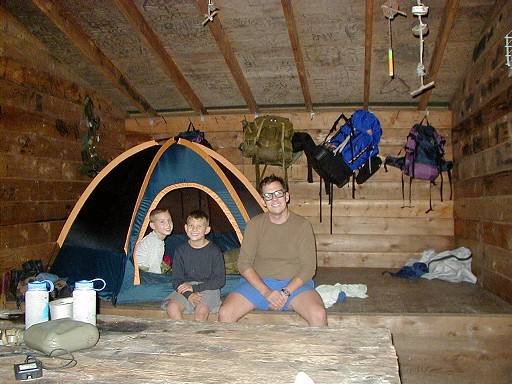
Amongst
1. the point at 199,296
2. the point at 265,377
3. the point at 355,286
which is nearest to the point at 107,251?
the point at 199,296

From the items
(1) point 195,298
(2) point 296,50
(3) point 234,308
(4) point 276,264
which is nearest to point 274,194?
(4) point 276,264

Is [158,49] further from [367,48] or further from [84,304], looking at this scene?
[84,304]

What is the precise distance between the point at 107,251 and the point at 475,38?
346 centimetres

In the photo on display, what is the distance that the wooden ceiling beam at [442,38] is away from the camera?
3.54 metres

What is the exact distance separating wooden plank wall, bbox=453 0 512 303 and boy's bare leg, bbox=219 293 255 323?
1934 millimetres

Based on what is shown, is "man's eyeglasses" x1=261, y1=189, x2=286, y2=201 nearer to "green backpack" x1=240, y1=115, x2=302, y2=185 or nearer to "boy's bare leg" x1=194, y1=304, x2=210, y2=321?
"boy's bare leg" x1=194, y1=304, x2=210, y2=321

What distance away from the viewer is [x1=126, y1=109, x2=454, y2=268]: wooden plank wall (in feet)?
16.9

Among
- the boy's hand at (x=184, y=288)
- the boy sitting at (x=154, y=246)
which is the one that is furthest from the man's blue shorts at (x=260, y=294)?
the boy sitting at (x=154, y=246)

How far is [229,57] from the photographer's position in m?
4.32

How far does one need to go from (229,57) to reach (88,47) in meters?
1.28

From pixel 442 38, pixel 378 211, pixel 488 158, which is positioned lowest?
pixel 378 211

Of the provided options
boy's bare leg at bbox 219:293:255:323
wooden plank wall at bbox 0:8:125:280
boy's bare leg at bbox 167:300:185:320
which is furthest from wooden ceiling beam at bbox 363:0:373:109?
wooden plank wall at bbox 0:8:125:280

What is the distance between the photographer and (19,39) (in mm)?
4051

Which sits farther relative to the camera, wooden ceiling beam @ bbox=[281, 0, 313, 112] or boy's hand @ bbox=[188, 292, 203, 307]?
wooden ceiling beam @ bbox=[281, 0, 313, 112]
